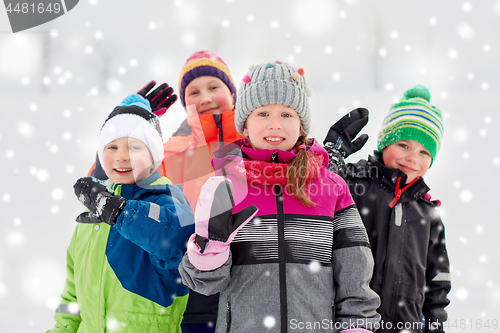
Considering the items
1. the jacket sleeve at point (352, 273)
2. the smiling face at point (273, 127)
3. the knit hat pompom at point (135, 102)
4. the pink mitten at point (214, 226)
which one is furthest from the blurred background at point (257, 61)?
the pink mitten at point (214, 226)

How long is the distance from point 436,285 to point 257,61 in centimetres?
245

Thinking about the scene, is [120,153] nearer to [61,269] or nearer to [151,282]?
[151,282]

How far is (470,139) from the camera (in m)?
3.77

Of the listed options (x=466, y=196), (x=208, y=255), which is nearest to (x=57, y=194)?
(x=208, y=255)

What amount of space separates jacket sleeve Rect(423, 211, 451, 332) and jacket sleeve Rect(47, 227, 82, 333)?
5.96ft

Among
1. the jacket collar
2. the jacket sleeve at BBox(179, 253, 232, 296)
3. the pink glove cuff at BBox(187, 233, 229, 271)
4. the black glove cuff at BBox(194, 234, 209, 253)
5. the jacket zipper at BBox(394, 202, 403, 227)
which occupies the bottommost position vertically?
the jacket sleeve at BBox(179, 253, 232, 296)

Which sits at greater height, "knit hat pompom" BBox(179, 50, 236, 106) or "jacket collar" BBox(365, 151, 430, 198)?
"knit hat pompom" BBox(179, 50, 236, 106)

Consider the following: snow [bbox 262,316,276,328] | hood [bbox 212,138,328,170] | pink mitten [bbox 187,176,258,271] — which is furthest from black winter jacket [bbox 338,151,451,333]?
pink mitten [bbox 187,176,258,271]

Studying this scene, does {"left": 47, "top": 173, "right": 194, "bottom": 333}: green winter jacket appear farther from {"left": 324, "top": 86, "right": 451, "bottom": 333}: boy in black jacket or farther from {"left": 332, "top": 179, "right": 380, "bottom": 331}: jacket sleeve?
{"left": 324, "top": 86, "right": 451, "bottom": 333}: boy in black jacket

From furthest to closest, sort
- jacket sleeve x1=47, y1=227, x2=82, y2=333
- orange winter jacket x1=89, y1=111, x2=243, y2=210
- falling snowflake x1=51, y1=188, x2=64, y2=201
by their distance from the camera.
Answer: falling snowflake x1=51, y1=188, x2=64, y2=201
orange winter jacket x1=89, y1=111, x2=243, y2=210
jacket sleeve x1=47, y1=227, x2=82, y2=333

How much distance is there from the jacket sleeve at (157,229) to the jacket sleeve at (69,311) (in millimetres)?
466

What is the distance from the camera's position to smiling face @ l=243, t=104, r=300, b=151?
1549mm

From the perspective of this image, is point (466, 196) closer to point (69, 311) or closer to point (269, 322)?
point (269, 322)

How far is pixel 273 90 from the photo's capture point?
5.21ft
